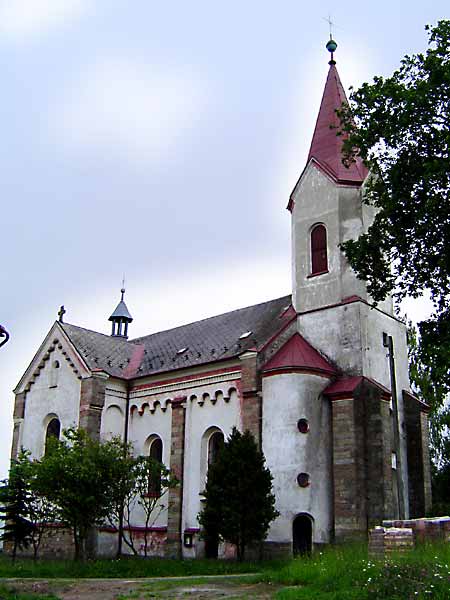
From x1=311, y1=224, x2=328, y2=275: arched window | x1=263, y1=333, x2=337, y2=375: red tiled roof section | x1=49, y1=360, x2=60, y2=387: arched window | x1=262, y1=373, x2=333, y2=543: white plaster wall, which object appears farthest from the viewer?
x1=49, y1=360, x2=60, y2=387: arched window

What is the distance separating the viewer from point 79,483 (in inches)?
986

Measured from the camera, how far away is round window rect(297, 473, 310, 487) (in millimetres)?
25872

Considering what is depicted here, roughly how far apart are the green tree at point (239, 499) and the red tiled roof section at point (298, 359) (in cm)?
435

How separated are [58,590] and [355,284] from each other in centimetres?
1736

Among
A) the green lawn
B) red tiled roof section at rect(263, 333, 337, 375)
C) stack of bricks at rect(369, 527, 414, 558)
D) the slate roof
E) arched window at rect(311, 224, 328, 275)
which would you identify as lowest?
the green lawn

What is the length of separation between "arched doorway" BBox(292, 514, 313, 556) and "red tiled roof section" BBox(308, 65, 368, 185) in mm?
14478

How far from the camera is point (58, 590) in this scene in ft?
55.0

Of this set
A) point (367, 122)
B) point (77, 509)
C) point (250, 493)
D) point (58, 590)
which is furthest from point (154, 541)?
point (367, 122)

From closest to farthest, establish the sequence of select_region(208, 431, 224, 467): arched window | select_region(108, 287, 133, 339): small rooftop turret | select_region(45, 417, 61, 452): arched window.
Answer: select_region(208, 431, 224, 467): arched window → select_region(45, 417, 61, 452): arched window → select_region(108, 287, 133, 339): small rooftop turret

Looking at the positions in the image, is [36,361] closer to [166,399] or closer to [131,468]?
[166,399]

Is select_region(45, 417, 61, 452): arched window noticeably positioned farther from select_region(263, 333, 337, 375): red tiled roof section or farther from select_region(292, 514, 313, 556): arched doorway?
select_region(292, 514, 313, 556): arched doorway

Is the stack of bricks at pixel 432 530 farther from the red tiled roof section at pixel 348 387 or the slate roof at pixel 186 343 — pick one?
the slate roof at pixel 186 343

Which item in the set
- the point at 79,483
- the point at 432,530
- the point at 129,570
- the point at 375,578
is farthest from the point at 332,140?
the point at 375,578

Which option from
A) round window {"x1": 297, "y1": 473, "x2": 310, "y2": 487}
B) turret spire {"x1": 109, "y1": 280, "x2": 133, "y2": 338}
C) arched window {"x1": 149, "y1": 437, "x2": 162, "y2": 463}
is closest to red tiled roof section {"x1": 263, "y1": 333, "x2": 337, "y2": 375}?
round window {"x1": 297, "y1": 473, "x2": 310, "y2": 487}
